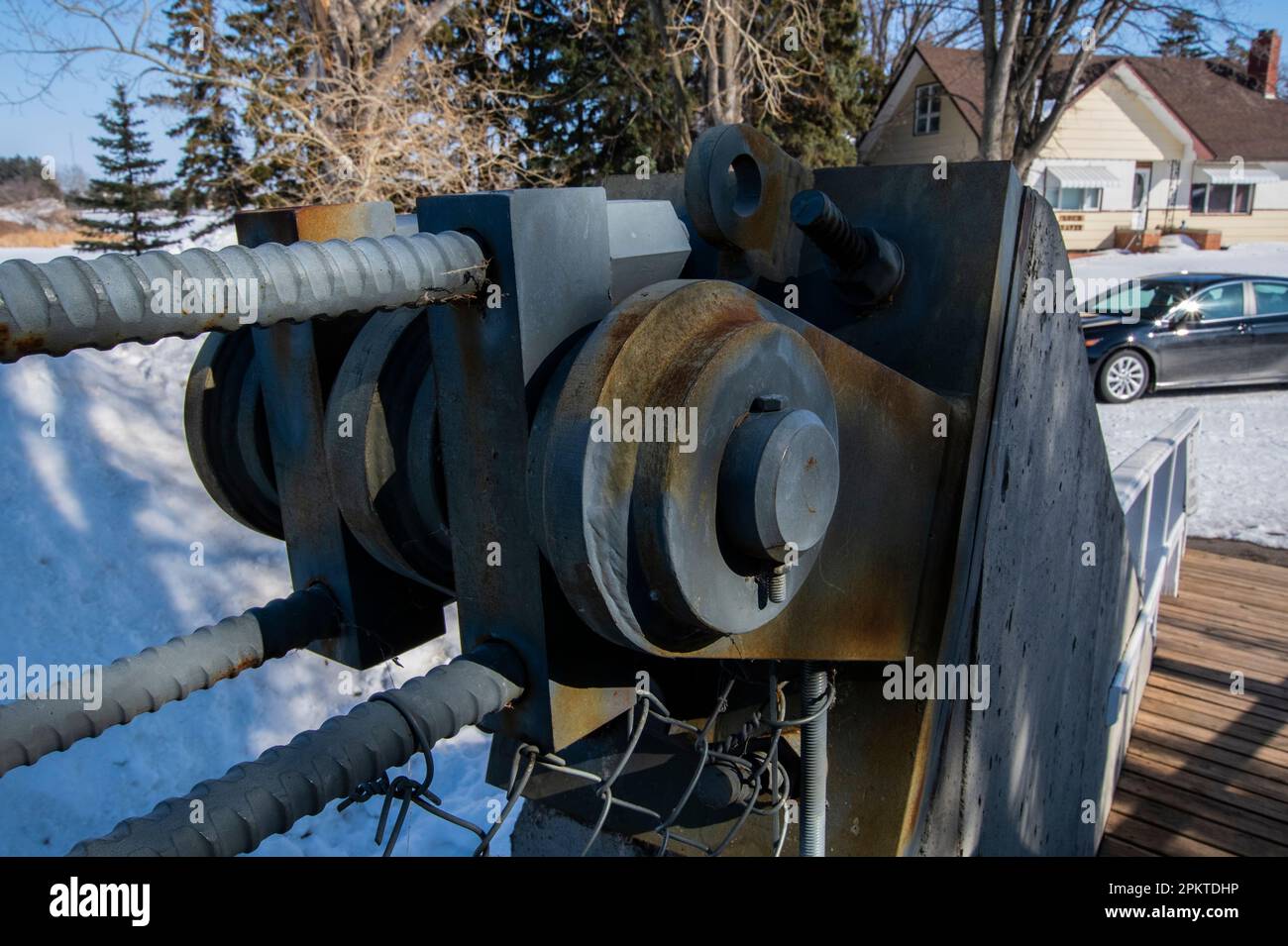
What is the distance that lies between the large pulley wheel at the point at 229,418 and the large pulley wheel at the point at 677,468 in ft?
2.73

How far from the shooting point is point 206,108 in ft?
41.9

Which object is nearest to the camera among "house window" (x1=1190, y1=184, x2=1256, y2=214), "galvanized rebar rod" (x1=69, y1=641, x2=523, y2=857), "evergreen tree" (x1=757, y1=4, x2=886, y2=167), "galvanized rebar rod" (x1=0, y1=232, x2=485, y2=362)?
"galvanized rebar rod" (x1=0, y1=232, x2=485, y2=362)

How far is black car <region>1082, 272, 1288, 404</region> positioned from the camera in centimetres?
1277

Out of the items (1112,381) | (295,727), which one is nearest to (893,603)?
(295,727)

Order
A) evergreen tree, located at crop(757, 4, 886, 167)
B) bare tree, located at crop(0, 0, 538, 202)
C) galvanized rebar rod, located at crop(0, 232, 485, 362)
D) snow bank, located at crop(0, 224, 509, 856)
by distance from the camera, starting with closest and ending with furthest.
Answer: galvanized rebar rod, located at crop(0, 232, 485, 362) → snow bank, located at crop(0, 224, 509, 856) → bare tree, located at crop(0, 0, 538, 202) → evergreen tree, located at crop(757, 4, 886, 167)

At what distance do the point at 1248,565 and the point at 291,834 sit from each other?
6860mm

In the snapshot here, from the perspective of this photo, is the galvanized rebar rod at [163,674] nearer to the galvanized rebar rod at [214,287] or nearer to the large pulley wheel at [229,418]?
the large pulley wheel at [229,418]

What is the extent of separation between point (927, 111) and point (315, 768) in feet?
106

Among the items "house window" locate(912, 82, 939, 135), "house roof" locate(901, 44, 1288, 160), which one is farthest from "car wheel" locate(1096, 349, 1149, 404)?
"house roof" locate(901, 44, 1288, 160)

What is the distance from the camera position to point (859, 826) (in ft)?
6.12

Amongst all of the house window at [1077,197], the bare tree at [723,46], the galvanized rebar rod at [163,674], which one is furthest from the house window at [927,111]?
the galvanized rebar rod at [163,674]

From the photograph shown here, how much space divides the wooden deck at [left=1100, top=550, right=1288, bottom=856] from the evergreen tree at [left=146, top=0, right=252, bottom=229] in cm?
886

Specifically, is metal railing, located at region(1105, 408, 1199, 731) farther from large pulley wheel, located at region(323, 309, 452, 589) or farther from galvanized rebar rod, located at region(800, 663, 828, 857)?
large pulley wheel, located at region(323, 309, 452, 589)

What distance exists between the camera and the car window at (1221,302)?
13.0 meters
